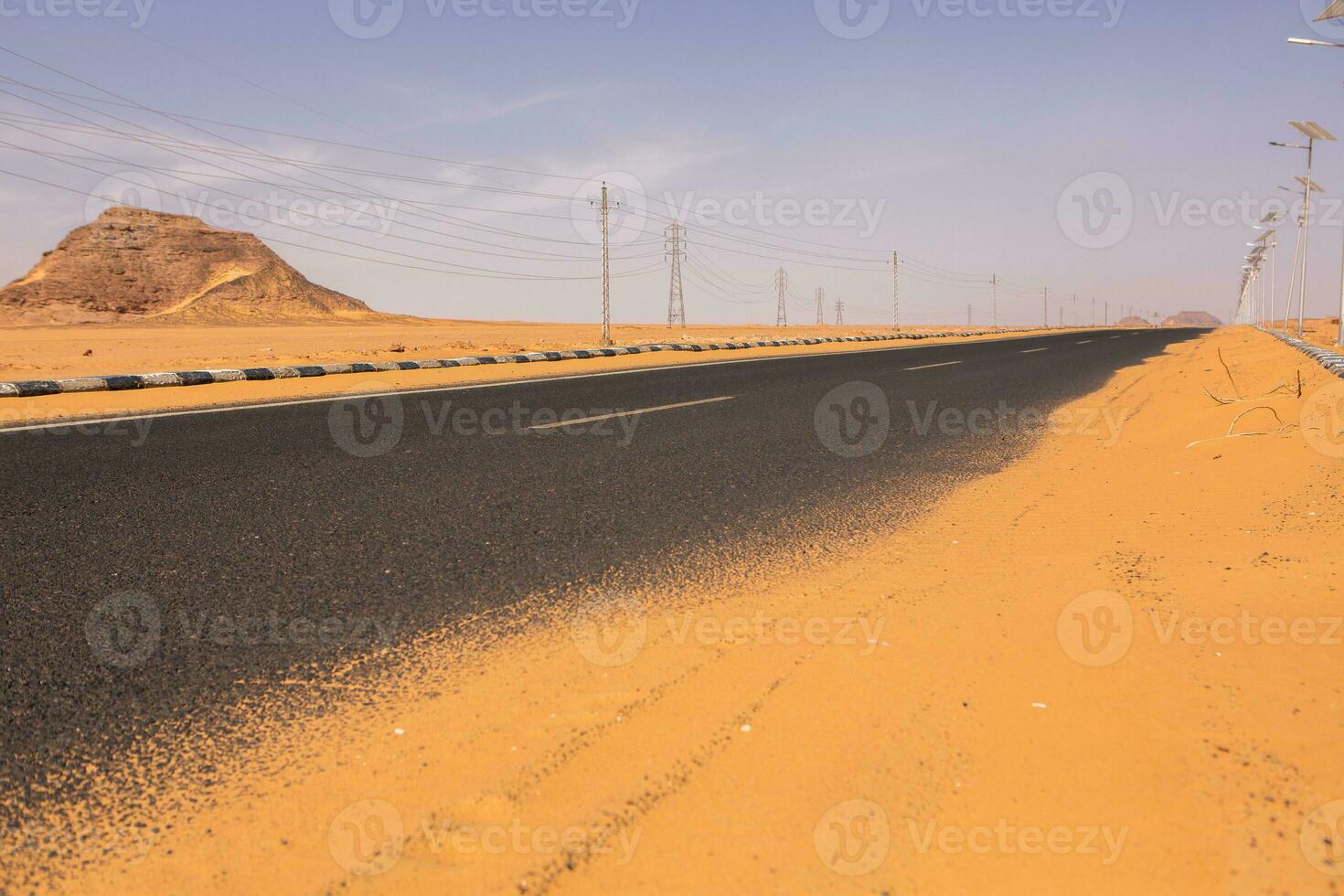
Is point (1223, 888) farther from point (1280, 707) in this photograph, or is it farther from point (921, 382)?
point (921, 382)

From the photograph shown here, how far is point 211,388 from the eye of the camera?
38.1 feet

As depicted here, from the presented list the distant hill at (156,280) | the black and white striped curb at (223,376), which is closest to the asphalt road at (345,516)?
the black and white striped curb at (223,376)

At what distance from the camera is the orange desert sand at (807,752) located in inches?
65.5

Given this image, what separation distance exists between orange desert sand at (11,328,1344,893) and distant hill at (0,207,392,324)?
7406 cm

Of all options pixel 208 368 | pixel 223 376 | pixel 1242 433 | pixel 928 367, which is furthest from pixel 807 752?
pixel 208 368

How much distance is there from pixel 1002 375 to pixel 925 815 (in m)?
13.9

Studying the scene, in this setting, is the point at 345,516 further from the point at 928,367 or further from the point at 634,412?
the point at 928,367

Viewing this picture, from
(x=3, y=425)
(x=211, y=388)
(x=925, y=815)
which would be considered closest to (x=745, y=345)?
(x=211, y=388)

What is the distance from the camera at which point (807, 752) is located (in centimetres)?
207

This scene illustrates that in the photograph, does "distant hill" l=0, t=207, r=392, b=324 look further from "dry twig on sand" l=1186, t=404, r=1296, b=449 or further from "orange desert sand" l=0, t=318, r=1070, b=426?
"dry twig on sand" l=1186, t=404, r=1296, b=449

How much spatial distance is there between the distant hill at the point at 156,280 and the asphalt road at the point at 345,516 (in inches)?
2727

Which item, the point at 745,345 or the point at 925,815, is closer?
the point at 925,815

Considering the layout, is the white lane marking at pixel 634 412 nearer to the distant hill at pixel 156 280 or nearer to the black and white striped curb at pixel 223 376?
the black and white striped curb at pixel 223 376

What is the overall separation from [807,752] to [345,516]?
3.25m
